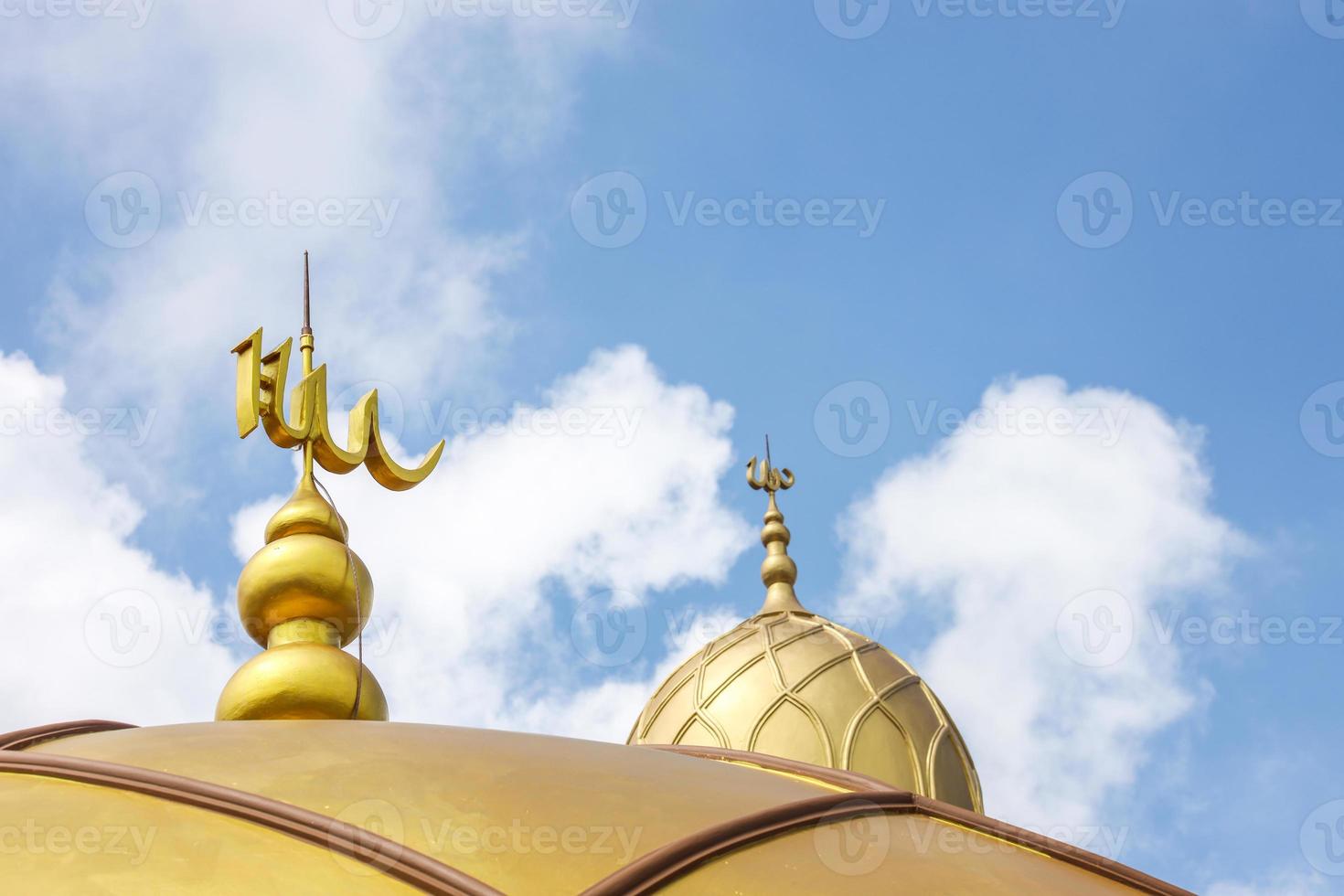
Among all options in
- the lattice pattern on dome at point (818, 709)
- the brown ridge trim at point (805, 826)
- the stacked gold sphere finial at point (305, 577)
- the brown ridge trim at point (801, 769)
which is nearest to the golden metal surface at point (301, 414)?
the stacked gold sphere finial at point (305, 577)

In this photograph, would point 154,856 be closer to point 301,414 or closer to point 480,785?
point 480,785

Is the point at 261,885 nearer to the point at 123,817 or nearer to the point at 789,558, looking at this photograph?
the point at 123,817

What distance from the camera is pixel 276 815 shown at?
578 cm

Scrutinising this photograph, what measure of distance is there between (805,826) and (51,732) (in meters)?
3.09

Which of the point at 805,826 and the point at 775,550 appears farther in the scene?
the point at 775,550

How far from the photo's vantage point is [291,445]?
28.7 ft

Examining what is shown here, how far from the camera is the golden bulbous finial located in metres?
15.1

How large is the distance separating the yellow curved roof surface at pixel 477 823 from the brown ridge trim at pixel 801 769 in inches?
1.6

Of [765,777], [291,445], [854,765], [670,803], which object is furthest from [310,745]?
[854,765]

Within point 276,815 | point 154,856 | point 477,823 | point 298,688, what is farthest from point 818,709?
point 154,856

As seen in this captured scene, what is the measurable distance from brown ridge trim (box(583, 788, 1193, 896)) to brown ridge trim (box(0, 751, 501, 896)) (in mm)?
491

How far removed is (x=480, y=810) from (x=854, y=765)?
7060 millimetres

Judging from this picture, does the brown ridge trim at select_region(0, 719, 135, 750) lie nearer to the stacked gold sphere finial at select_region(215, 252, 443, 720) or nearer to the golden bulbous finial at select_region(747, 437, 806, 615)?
the stacked gold sphere finial at select_region(215, 252, 443, 720)

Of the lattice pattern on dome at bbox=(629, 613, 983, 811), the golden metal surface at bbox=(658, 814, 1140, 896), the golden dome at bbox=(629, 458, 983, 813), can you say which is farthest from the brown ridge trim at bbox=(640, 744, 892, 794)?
the lattice pattern on dome at bbox=(629, 613, 983, 811)
